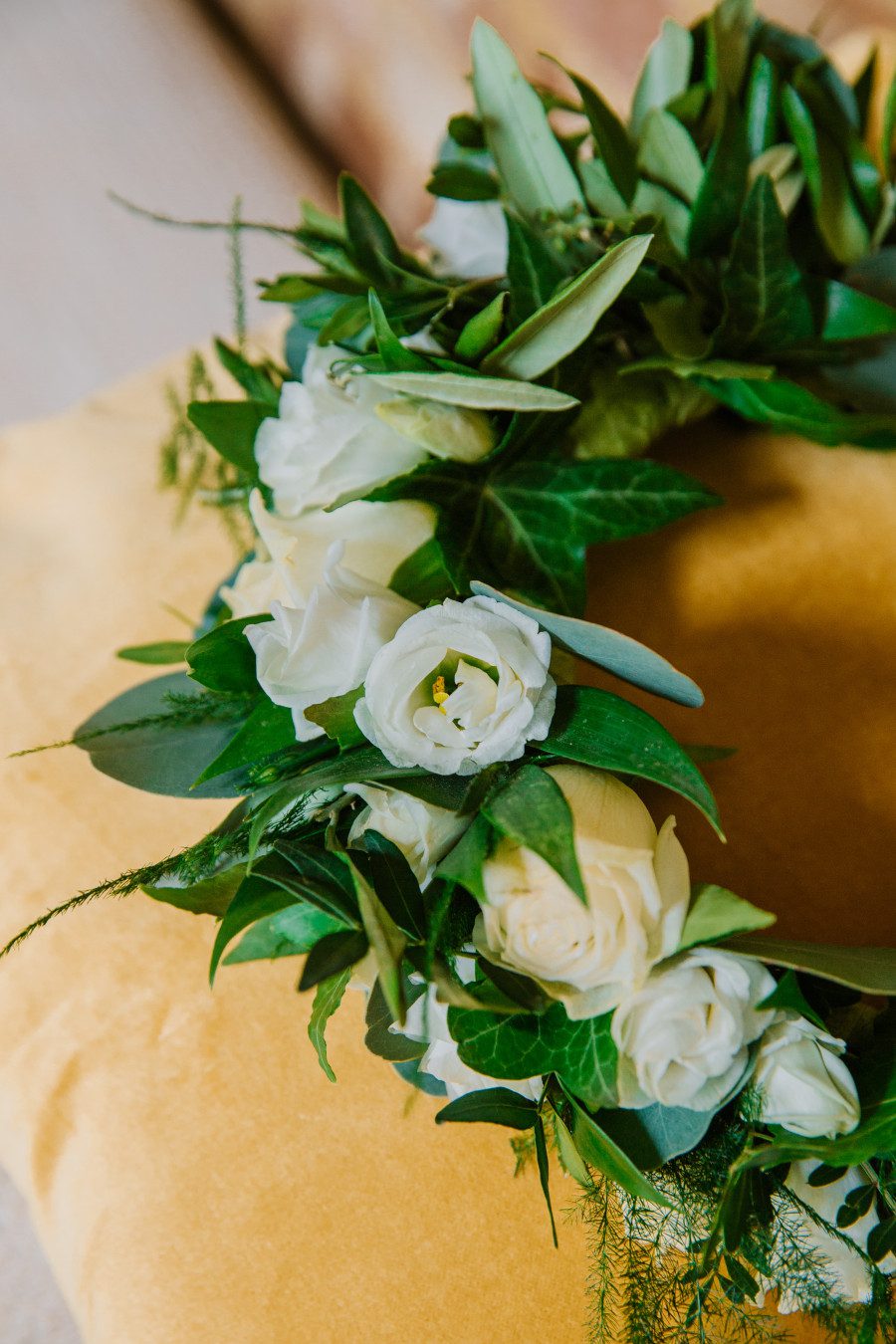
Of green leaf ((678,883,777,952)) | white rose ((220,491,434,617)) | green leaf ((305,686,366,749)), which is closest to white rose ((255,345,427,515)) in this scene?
white rose ((220,491,434,617))

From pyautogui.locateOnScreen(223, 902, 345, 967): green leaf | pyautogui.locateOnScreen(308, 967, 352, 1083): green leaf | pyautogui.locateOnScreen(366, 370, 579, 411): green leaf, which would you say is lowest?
pyautogui.locateOnScreen(308, 967, 352, 1083): green leaf

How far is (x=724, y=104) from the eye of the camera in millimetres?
523

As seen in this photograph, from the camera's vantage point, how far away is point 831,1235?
0.34m

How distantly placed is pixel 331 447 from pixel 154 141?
58cm

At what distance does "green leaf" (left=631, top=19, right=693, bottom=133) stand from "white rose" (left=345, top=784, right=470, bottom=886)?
0.41m

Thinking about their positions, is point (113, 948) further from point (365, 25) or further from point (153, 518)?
point (365, 25)

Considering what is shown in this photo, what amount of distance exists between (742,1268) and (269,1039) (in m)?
0.20

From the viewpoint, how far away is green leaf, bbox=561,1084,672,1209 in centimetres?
31

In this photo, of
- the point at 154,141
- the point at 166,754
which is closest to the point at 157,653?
the point at 166,754

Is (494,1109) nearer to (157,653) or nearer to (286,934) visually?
(286,934)

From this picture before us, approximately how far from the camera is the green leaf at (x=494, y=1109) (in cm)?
35

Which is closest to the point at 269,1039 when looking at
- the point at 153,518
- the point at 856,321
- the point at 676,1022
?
the point at 676,1022

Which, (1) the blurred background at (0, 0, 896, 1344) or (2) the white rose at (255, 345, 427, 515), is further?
(1) the blurred background at (0, 0, 896, 1344)

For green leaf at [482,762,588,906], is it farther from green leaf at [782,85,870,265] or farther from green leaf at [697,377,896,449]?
green leaf at [782,85,870,265]
